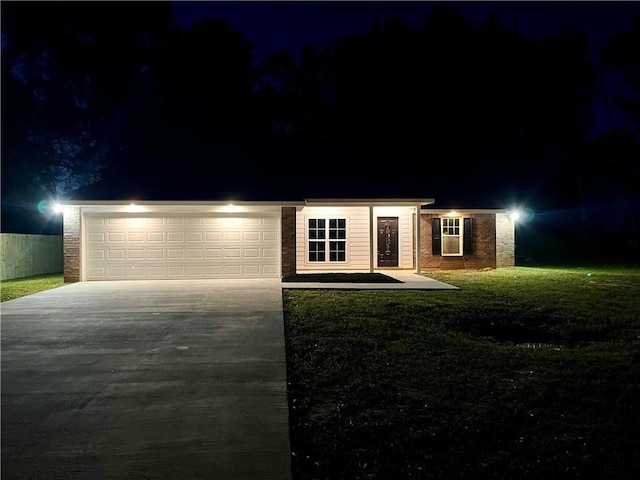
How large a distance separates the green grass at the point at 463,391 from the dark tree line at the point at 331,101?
708 inches

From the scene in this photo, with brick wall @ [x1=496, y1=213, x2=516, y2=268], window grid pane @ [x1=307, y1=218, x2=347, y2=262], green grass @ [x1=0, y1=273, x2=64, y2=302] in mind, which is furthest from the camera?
brick wall @ [x1=496, y1=213, x2=516, y2=268]

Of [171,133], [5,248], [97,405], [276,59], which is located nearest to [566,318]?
[97,405]

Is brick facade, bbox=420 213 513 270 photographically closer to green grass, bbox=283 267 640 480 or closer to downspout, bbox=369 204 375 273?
downspout, bbox=369 204 375 273

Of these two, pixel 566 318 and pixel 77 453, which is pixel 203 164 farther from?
pixel 77 453

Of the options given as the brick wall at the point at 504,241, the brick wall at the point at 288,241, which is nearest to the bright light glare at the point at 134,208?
the brick wall at the point at 288,241

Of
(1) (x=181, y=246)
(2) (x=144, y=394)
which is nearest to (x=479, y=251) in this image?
(1) (x=181, y=246)

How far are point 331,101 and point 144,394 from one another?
A: 3049cm

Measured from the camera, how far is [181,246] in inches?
643

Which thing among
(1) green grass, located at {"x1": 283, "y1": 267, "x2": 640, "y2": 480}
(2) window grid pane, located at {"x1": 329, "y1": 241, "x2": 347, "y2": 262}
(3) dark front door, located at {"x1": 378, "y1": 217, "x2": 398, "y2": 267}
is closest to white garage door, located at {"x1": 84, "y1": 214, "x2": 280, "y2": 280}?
(2) window grid pane, located at {"x1": 329, "y1": 241, "x2": 347, "y2": 262}

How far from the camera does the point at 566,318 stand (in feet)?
31.3

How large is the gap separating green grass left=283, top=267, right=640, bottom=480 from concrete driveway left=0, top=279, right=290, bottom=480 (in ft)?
1.22

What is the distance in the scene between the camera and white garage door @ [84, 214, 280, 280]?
16141mm

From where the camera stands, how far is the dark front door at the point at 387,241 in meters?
19.2

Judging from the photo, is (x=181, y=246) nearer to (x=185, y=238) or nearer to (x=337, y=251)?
(x=185, y=238)
